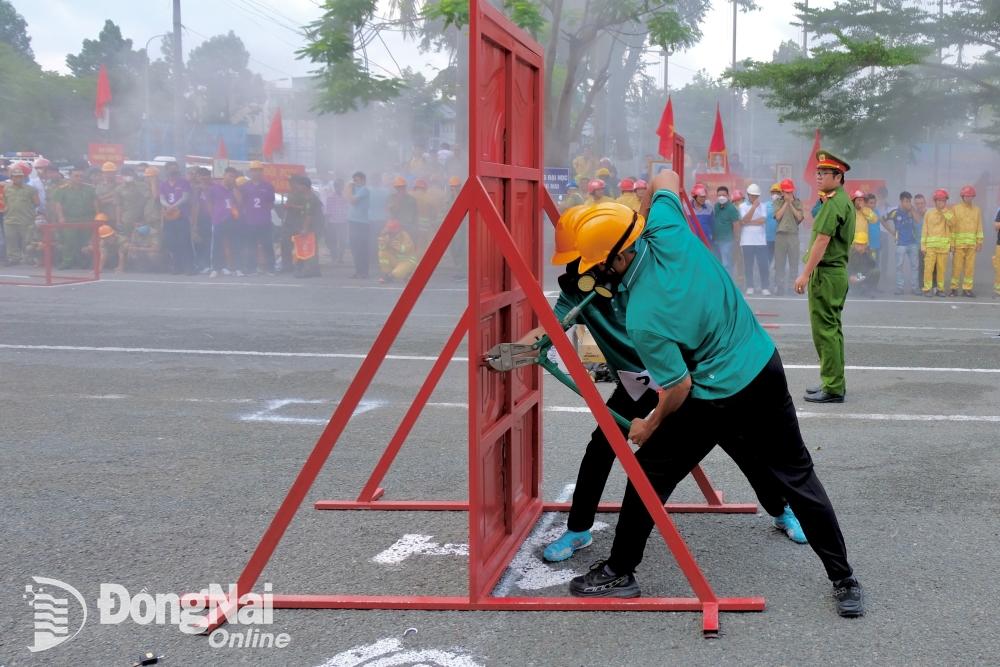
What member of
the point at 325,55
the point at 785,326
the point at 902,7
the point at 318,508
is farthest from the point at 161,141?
the point at 318,508

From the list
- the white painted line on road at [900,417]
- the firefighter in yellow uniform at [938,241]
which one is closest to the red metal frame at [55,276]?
the white painted line on road at [900,417]

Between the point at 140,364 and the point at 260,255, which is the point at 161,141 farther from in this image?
the point at 140,364

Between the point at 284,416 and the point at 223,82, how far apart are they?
65.9 m

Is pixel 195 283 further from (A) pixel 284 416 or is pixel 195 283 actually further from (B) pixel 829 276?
(B) pixel 829 276

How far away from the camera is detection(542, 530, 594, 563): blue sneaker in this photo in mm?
4773

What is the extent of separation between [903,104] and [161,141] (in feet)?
88.8

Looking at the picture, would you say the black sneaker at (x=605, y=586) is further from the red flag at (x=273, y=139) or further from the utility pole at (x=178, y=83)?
the utility pole at (x=178, y=83)

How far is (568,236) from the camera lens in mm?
4137

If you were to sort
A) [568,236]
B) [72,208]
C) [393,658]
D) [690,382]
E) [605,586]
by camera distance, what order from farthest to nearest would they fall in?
[72,208]
[605,586]
[568,236]
[690,382]
[393,658]

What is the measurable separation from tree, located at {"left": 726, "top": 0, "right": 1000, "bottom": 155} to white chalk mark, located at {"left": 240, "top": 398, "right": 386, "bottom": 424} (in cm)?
1327

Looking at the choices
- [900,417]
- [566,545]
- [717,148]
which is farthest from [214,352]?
[717,148]

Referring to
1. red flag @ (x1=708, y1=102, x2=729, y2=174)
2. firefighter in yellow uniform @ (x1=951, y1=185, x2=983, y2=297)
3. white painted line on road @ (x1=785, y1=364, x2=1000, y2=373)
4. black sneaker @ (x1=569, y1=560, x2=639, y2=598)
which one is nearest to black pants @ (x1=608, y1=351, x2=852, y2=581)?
black sneaker @ (x1=569, y1=560, x2=639, y2=598)

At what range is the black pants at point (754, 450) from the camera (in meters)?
4.15

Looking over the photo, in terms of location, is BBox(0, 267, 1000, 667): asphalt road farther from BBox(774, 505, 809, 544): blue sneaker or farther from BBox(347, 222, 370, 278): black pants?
BBox(347, 222, 370, 278): black pants
